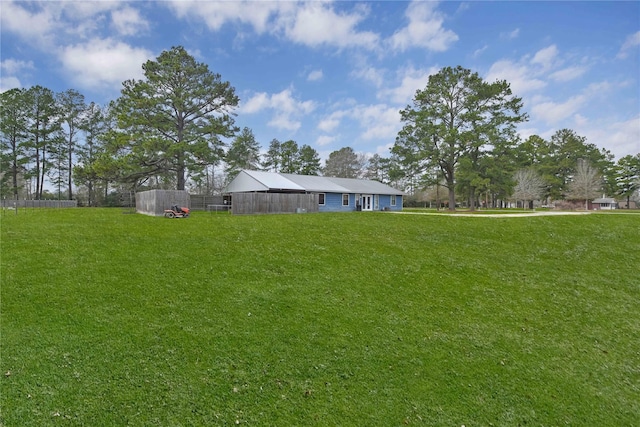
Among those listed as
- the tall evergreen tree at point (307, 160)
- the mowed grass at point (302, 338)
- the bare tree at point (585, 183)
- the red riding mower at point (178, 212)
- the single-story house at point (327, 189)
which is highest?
the tall evergreen tree at point (307, 160)

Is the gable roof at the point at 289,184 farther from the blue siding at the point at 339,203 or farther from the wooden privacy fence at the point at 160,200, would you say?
the wooden privacy fence at the point at 160,200

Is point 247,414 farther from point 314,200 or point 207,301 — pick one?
point 314,200

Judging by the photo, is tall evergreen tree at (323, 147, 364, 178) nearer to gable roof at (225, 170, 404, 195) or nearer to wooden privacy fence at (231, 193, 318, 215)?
gable roof at (225, 170, 404, 195)

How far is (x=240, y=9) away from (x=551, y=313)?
13.3m

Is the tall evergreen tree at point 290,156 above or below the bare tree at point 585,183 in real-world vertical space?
above

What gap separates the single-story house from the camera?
919 inches

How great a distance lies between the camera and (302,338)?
3955mm

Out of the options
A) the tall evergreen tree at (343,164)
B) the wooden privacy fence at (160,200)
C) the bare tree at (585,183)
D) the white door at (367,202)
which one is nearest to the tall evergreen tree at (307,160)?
the tall evergreen tree at (343,164)

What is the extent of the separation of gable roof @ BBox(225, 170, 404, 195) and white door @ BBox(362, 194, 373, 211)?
475 millimetres

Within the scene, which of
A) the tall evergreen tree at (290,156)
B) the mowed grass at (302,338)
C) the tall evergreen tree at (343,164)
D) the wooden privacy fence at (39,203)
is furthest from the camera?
the tall evergreen tree at (343,164)

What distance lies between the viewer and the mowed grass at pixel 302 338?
295 cm

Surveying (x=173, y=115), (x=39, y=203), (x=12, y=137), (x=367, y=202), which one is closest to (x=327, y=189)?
(x=367, y=202)

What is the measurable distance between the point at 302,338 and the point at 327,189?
74.1 feet

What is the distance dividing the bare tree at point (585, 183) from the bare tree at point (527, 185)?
20.1 ft
